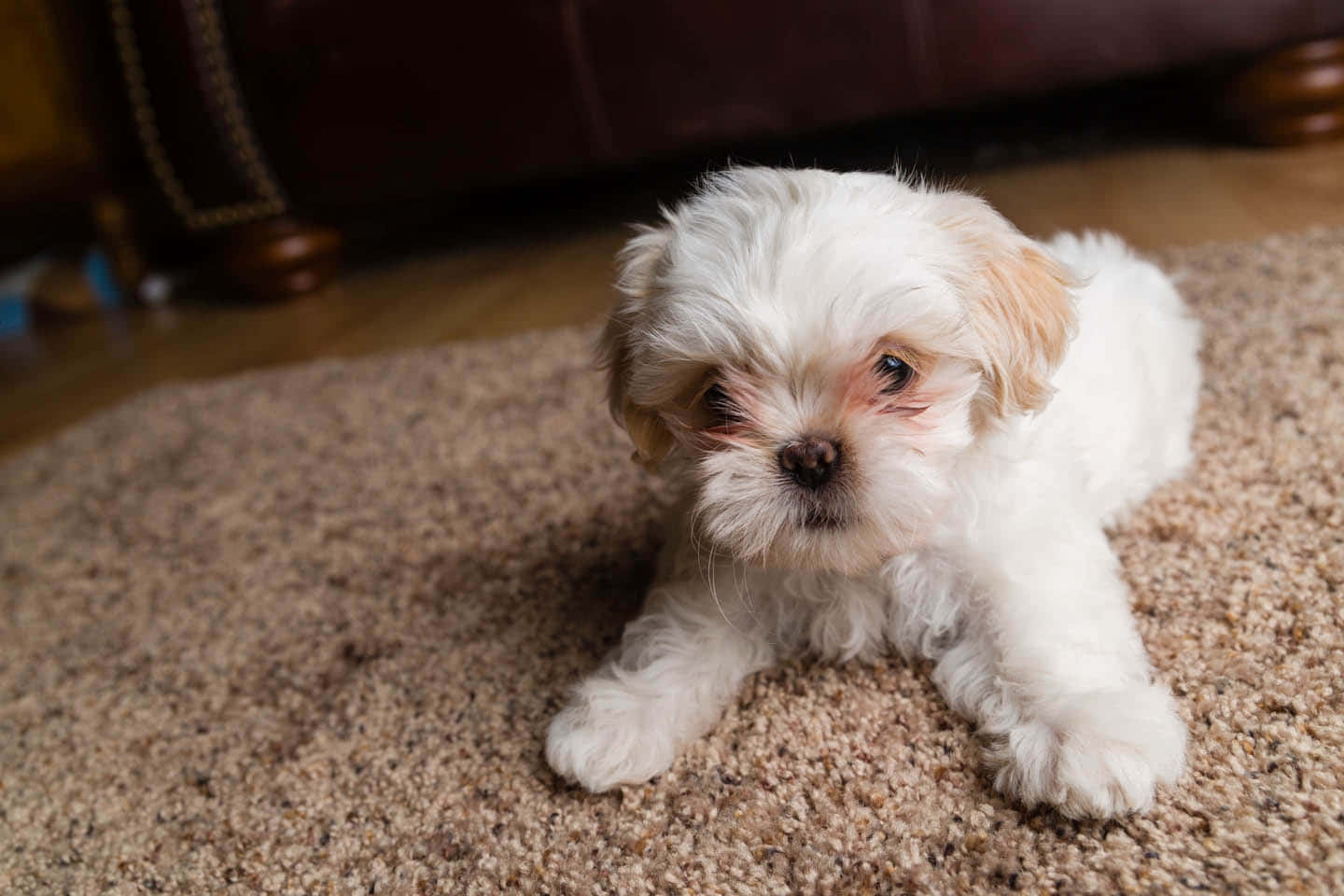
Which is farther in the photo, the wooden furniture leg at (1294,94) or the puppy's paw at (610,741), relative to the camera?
the wooden furniture leg at (1294,94)

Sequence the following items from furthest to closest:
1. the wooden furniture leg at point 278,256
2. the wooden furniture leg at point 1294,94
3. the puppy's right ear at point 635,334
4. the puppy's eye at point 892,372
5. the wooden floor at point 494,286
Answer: the wooden furniture leg at point 278,256
the wooden furniture leg at point 1294,94
the wooden floor at point 494,286
the puppy's right ear at point 635,334
the puppy's eye at point 892,372

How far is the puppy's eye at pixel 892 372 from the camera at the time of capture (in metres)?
1.07

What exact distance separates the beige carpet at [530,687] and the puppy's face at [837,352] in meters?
0.27

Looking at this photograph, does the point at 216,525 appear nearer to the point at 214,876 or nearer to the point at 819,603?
the point at 214,876

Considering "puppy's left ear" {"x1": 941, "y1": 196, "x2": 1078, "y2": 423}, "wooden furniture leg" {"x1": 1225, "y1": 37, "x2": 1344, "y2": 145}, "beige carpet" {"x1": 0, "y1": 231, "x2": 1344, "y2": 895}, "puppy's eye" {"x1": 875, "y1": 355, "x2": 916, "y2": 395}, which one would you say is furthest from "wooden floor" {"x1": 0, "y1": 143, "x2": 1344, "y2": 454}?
"puppy's eye" {"x1": 875, "y1": 355, "x2": 916, "y2": 395}

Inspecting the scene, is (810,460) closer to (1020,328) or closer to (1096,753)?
(1020,328)

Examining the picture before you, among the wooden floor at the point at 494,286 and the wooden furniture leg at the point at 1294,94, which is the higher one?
the wooden furniture leg at the point at 1294,94

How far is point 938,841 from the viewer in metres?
1.02

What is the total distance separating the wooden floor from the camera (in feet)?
8.45

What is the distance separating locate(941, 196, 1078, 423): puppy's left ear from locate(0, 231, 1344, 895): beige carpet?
335 mm

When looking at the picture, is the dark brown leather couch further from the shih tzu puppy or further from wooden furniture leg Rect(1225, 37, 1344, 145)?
the shih tzu puppy

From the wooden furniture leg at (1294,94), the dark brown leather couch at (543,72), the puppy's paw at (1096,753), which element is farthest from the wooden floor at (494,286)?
the puppy's paw at (1096,753)

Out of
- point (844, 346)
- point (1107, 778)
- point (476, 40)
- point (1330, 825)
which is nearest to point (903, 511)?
point (844, 346)

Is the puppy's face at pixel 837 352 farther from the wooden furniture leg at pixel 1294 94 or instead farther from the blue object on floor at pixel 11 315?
the blue object on floor at pixel 11 315
